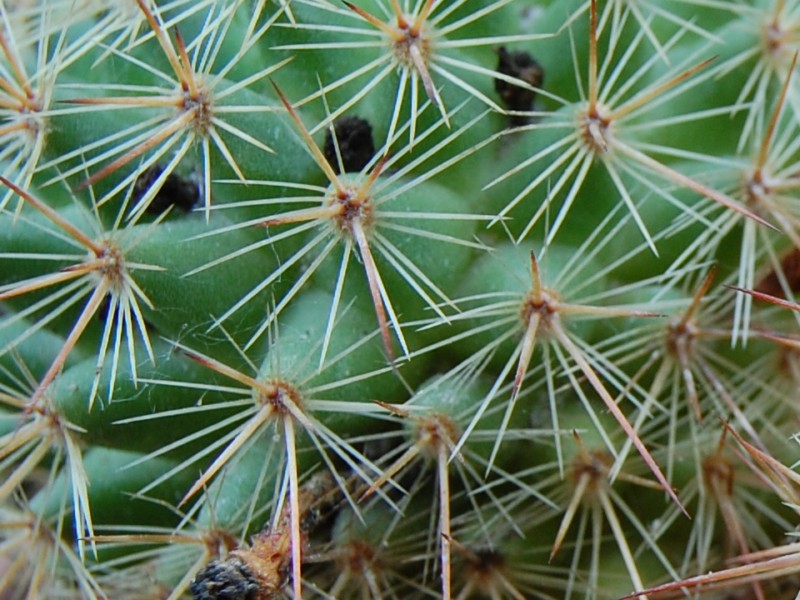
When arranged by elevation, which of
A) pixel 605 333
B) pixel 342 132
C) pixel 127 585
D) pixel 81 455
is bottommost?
pixel 127 585

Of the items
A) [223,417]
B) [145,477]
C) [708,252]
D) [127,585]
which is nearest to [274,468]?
[223,417]

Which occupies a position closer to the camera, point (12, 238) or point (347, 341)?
point (347, 341)

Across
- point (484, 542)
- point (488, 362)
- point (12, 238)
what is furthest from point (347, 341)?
point (12, 238)

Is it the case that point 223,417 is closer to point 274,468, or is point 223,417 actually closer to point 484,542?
point 274,468

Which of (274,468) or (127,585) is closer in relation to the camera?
(274,468)

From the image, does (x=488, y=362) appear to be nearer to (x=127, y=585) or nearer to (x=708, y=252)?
(x=708, y=252)

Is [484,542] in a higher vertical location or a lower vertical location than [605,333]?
lower
